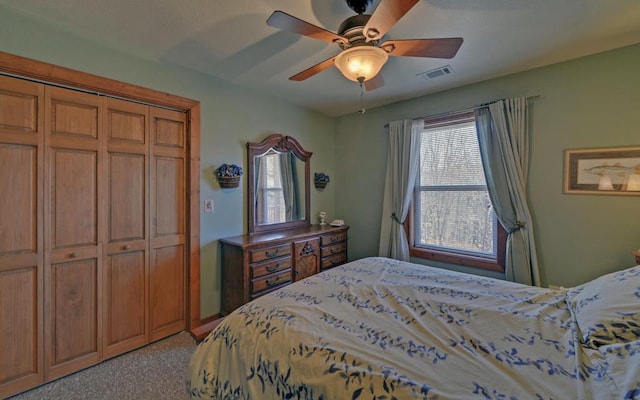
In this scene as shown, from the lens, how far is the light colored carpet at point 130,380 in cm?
183

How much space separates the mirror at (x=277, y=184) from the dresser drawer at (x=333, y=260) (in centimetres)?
60

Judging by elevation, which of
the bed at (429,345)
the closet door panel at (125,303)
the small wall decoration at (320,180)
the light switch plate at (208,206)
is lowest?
the closet door panel at (125,303)

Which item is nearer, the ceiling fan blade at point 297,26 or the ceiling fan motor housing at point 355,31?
the ceiling fan blade at point 297,26

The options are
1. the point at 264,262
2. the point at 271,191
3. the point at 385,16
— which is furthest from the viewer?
the point at 271,191

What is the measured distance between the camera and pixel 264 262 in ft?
8.84

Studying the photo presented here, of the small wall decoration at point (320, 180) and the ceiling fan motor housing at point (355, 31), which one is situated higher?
the ceiling fan motor housing at point (355, 31)

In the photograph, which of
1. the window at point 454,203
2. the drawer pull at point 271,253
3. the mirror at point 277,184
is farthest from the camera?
the mirror at point 277,184

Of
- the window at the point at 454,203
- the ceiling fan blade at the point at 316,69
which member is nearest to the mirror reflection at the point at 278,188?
the ceiling fan blade at the point at 316,69

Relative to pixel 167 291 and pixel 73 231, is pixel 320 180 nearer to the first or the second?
pixel 167 291

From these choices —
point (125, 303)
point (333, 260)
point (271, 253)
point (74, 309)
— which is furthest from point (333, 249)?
point (74, 309)

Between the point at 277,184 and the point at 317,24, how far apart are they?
1898mm

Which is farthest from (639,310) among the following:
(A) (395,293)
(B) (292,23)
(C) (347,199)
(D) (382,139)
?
(C) (347,199)

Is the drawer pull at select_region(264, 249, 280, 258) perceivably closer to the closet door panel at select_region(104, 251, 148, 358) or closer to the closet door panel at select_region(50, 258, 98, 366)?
the closet door panel at select_region(104, 251, 148, 358)

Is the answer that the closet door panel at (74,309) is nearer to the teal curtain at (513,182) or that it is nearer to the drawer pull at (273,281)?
the drawer pull at (273,281)
